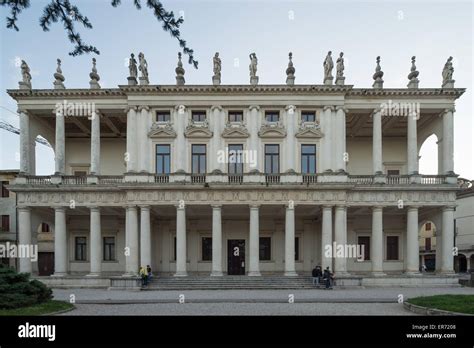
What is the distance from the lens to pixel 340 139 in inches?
1243

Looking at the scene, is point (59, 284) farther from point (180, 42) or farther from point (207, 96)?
point (180, 42)

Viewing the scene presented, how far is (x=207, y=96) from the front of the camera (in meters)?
31.7

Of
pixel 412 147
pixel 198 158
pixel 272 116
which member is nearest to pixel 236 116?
pixel 272 116

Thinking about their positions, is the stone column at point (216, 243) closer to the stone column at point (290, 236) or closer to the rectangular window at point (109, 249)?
the stone column at point (290, 236)

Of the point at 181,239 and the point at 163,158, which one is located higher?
the point at 163,158

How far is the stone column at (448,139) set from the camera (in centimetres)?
3209

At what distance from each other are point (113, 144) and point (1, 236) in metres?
19.8

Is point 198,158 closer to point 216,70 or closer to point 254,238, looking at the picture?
point 216,70

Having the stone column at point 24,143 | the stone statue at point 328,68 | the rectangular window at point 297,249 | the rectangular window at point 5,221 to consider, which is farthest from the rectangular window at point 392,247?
the rectangular window at point 5,221

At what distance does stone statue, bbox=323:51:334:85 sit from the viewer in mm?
31406

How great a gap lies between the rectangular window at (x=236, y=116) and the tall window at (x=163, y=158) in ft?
20.6

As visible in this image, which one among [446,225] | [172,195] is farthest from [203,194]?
[446,225]

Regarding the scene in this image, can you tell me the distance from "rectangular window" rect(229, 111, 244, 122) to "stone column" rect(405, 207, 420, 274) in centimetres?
1702

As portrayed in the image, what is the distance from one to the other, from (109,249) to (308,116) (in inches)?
929
